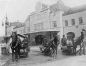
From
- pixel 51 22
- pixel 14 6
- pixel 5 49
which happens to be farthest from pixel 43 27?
pixel 14 6

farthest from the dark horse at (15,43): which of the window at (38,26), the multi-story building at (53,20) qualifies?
the window at (38,26)

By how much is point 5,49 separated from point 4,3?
457cm

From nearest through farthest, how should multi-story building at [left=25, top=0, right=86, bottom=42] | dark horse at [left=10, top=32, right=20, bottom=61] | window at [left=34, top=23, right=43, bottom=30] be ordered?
1. dark horse at [left=10, top=32, right=20, bottom=61]
2. multi-story building at [left=25, top=0, right=86, bottom=42]
3. window at [left=34, top=23, right=43, bottom=30]

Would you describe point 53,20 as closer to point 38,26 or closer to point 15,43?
point 38,26

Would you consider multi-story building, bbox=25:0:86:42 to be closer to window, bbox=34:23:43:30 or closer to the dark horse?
window, bbox=34:23:43:30

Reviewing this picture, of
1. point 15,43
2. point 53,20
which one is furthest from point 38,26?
point 15,43

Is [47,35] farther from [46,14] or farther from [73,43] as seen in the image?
[73,43]

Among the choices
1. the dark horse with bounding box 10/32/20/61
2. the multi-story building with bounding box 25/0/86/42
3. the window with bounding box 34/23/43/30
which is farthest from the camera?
the window with bounding box 34/23/43/30

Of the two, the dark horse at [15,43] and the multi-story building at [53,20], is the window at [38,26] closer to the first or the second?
the multi-story building at [53,20]

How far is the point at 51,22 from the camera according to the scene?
62.3 ft

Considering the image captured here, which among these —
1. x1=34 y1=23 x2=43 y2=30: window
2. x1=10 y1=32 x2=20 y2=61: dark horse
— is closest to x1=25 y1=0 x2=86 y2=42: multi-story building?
x1=34 y1=23 x2=43 y2=30: window

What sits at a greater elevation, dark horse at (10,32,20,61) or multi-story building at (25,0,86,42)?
multi-story building at (25,0,86,42)

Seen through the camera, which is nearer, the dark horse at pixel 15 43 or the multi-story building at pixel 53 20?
the dark horse at pixel 15 43

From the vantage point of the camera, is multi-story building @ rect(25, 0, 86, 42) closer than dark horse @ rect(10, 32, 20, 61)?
No
